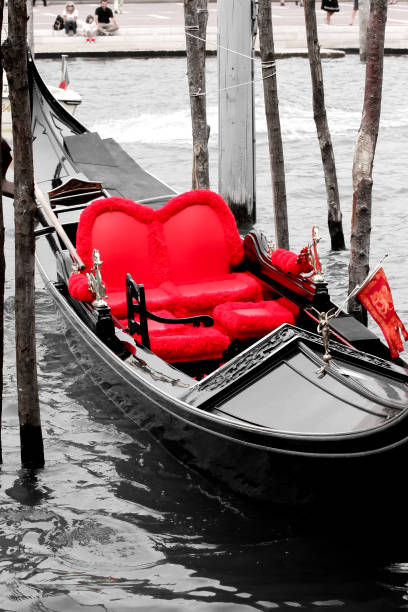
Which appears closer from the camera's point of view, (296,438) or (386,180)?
(296,438)

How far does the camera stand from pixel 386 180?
33.4ft

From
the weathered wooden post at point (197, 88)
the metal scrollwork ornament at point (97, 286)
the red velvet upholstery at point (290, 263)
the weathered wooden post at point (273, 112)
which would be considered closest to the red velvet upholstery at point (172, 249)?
the red velvet upholstery at point (290, 263)

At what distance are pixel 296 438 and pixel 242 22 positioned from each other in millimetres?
4763

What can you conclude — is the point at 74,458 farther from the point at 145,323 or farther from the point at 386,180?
the point at 386,180

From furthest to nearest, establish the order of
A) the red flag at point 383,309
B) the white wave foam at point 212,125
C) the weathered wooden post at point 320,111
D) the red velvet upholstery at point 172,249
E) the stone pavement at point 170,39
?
1. the stone pavement at point 170,39
2. the white wave foam at point 212,125
3. the weathered wooden post at point 320,111
4. the red velvet upholstery at point 172,249
5. the red flag at point 383,309

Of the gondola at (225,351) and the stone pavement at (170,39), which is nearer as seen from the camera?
the gondola at (225,351)

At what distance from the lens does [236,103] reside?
7.65 meters

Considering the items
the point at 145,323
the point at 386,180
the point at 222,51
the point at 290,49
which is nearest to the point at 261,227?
the point at 222,51

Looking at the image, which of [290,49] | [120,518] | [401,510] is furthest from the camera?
[290,49]

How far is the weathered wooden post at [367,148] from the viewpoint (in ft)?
16.7

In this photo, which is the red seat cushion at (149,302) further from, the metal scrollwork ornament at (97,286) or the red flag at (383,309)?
the red flag at (383,309)

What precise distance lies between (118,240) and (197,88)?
214 cm

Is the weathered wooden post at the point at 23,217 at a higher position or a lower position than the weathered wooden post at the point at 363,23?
lower

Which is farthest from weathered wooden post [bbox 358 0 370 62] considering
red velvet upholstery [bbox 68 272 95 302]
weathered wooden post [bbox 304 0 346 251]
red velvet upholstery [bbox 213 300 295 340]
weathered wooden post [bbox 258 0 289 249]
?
red velvet upholstery [bbox 68 272 95 302]
